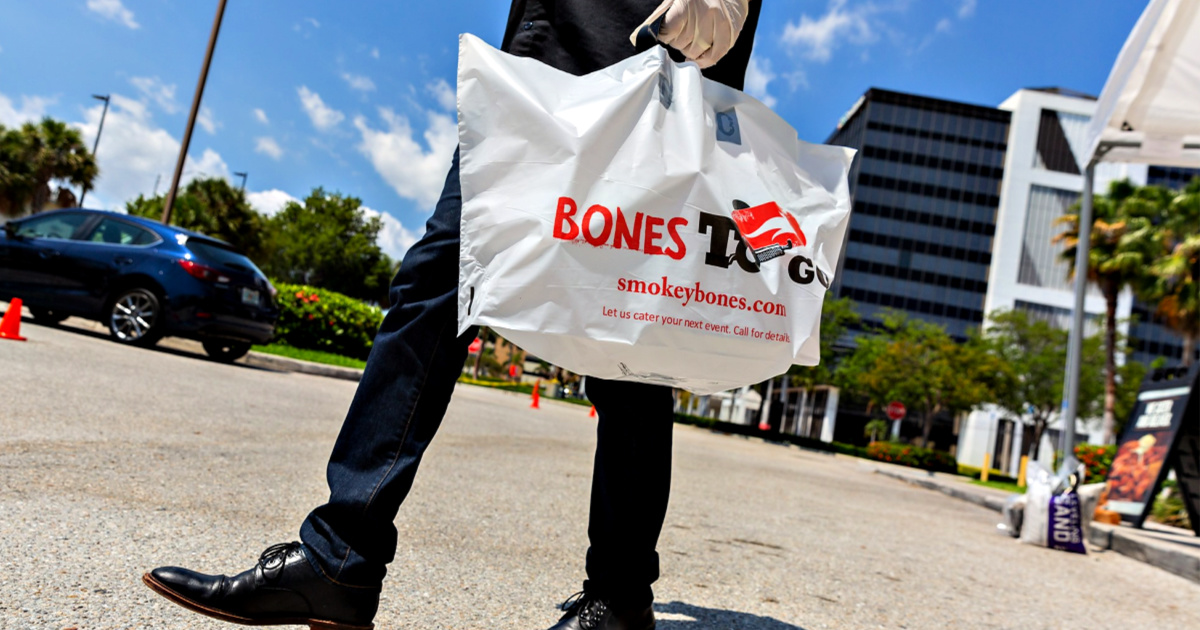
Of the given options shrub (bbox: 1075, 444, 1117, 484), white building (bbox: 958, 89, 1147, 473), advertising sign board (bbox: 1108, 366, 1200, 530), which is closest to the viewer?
advertising sign board (bbox: 1108, 366, 1200, 530)

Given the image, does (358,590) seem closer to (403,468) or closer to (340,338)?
(403,468)

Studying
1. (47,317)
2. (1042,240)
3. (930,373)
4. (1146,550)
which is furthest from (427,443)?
(1042,240)

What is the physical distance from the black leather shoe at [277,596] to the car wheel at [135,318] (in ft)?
28.1

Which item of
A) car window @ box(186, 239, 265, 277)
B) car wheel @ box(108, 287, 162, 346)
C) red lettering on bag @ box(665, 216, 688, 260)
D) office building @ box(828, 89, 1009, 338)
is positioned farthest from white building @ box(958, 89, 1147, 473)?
red lettering on bag @ box(665, 216, 688, 260)

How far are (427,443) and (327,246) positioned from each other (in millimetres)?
50914

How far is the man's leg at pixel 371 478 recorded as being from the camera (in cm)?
155

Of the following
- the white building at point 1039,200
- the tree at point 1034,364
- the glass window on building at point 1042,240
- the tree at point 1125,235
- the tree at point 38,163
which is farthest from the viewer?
the glass window on building at point 1042,240

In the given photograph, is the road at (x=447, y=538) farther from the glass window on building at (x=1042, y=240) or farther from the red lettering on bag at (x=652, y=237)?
the glass window on building at (x=1042, y=240)

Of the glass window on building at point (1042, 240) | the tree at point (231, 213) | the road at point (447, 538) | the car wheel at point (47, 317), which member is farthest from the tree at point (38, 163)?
the glass window on building at point (1042, 240)

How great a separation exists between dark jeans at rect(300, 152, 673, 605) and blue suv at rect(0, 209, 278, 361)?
8419 mm

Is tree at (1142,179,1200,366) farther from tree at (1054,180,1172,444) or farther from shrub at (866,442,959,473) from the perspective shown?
shrub at (866,442,959,473)

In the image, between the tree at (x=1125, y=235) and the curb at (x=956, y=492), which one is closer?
the curb at (x=956, y=492)

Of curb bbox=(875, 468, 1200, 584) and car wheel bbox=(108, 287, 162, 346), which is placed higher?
car wheel bbox=(108, 287, 162, 346)

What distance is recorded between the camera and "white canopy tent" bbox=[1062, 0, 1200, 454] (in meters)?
4.87
